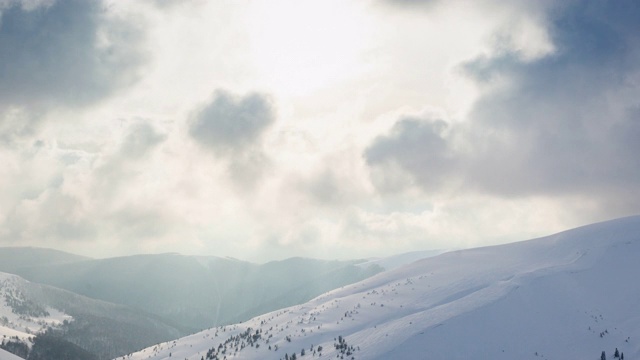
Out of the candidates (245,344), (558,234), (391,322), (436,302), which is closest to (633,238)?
(558,234)

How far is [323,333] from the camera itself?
8838 centimetres

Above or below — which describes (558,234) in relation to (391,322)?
above

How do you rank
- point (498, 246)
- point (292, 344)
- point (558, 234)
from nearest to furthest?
point (292, 344) < point (558, 234) < point (498, 246)

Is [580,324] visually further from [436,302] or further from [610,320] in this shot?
[436,302]

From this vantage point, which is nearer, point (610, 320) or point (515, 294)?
point (610, 320)

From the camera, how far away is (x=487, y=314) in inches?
3201

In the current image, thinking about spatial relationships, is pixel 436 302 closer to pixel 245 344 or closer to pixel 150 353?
pixel 245 344

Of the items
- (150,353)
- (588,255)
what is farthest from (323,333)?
(588,255)

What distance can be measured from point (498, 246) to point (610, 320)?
7017 centimetres

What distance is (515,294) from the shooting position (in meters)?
88.8

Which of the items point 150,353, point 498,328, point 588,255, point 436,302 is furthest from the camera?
point 150,353

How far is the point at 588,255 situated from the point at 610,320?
1346 inches

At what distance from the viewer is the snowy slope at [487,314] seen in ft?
235

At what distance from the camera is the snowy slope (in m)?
71.6
